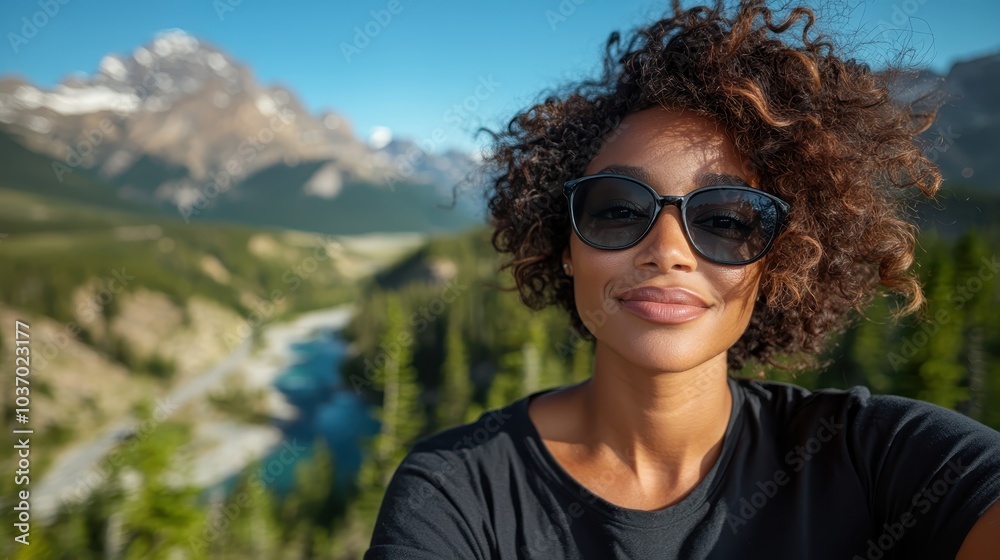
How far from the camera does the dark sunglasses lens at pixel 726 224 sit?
2281 mm

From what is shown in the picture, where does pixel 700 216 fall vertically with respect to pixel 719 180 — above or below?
below

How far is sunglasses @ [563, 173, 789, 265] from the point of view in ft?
7.49

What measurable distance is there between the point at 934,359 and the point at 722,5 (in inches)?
724

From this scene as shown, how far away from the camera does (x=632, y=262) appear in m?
2.29

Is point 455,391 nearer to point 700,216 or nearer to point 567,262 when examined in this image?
point 567,262
